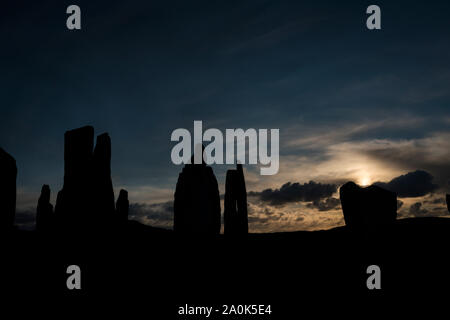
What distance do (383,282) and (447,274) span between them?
10.8 feet

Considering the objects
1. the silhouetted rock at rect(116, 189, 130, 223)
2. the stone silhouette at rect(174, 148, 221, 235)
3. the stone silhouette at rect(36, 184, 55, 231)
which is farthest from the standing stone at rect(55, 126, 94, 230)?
the stone silhouette at rect(36, 184, 55, 231)

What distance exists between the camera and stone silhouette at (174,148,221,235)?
22328 millimetres

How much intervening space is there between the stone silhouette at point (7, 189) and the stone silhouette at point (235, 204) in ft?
43.5

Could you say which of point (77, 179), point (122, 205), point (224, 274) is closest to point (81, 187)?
point (77, 179)

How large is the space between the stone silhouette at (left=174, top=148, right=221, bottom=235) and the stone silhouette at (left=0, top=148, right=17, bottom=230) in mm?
10777

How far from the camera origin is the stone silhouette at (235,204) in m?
23.5

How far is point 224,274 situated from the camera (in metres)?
18.3

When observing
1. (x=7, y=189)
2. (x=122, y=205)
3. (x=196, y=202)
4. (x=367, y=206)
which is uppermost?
(x=7, y=189)

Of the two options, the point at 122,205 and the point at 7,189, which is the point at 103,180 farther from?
the point at 122,205

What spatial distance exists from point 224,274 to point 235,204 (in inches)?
248

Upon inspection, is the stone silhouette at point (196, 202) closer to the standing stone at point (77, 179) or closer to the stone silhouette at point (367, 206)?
the standing stone at point (77, 179)

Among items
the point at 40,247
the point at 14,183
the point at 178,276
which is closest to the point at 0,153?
the point at 14,183

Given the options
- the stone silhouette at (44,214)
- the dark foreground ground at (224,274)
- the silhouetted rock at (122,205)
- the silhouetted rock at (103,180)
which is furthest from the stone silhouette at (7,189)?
the stone silhouette at (44,214)

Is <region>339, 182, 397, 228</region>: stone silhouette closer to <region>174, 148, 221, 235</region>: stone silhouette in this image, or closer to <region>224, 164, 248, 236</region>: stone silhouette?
<region>224, 164, 248, 236</region>: stone silhouette
